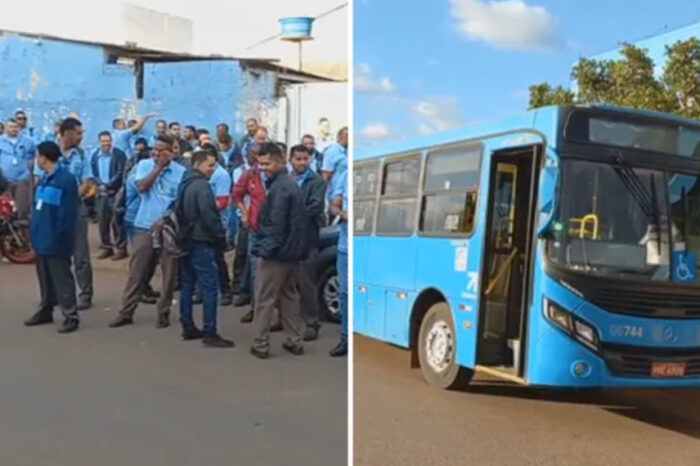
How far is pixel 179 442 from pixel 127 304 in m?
0.44

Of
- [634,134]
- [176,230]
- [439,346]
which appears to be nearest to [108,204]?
[176,230]

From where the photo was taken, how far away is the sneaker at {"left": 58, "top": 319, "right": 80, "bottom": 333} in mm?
2693

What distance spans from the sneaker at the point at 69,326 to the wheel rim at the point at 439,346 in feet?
3.56

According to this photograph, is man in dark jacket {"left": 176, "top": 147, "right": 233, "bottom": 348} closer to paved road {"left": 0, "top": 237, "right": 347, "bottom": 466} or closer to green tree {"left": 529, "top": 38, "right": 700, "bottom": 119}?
paved road {"left": 0, "top": 237, "right": 347, "bottom": 466}

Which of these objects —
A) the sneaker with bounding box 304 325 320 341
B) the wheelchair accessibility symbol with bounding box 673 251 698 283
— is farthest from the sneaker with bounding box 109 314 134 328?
the wheelchair accessibility symbol with bounding box 673 251 698 283

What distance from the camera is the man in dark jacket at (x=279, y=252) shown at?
8.46ft

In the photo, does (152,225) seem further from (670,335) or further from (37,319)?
(670,335)

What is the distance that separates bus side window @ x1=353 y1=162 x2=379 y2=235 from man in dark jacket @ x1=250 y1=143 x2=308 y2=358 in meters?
0.16

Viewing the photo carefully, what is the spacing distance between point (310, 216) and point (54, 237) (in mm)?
799

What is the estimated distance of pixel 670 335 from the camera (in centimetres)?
313

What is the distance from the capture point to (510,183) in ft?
10.3

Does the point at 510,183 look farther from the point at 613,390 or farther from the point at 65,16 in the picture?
the point at 65,16

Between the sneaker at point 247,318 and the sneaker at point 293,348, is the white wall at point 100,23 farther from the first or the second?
the sneaker at point 293,348

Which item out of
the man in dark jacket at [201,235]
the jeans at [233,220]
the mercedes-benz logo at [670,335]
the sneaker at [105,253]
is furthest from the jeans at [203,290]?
the mercedes-benz logo at [670,335]
